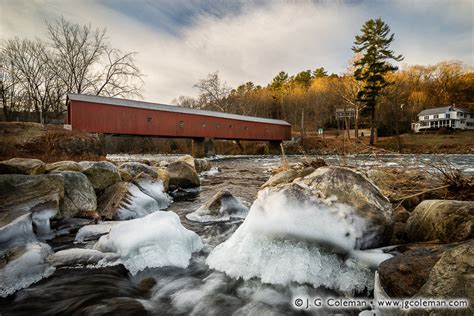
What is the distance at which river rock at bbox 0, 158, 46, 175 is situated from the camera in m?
4.68

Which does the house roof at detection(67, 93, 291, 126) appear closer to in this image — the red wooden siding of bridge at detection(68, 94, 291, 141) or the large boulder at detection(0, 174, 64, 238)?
the red wooden siding of bridge at detection(68, 94, 291, 141)

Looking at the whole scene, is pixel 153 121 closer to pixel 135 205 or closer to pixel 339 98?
pixel 135 205

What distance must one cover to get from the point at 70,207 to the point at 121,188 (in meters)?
0.98

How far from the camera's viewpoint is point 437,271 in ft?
4.95

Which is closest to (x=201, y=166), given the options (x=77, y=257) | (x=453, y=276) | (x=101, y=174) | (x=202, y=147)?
(x=101, y=174)

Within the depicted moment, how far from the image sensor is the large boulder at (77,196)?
4.64 metres

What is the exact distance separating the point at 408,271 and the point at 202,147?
24568mm

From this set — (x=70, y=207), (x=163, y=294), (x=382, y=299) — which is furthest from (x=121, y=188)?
(x=382, y=299)

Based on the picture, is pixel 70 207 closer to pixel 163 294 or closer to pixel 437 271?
pixel 163 294

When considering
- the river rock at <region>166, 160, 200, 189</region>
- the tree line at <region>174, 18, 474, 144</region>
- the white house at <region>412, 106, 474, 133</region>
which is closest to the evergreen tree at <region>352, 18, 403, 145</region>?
the tree line at <region>174, 18, 474, 144</region>

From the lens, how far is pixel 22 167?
4.81m

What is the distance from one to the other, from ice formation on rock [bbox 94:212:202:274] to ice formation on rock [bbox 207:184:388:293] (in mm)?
802

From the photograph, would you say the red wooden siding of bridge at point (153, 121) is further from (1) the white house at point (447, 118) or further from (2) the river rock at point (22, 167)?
(1) the white house at point (447, 118)

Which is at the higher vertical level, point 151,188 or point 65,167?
point 65,167
